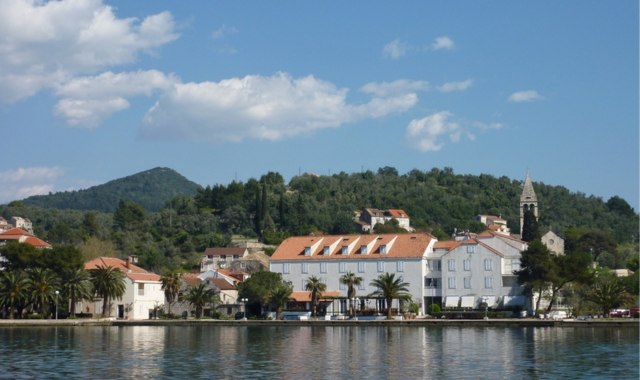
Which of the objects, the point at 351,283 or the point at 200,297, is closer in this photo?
the point at 351,283

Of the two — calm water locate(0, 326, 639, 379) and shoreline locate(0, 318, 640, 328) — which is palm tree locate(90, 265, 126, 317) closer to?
shoreline locate(0, 318, 640, 328)

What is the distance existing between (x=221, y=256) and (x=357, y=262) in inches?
2367

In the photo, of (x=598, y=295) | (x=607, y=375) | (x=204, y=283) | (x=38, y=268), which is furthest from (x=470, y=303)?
(x=607, y=375)

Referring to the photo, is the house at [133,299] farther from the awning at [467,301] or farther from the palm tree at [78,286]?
the awning at [467,301]

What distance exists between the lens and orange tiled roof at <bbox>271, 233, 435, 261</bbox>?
10044cm

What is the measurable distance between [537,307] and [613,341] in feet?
96.0

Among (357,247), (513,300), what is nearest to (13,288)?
(357,247)

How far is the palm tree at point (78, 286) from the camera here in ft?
304

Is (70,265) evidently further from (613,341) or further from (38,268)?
(613,341)

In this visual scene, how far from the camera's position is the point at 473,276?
97.1 metres

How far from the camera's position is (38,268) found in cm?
9469

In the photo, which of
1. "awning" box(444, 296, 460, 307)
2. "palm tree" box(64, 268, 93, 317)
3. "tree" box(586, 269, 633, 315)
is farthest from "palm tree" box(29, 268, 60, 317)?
"tree" box(586, 269, 633, 315)

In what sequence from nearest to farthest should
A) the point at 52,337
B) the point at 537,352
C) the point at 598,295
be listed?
1. the point at 537,352
2. the point at 52,337
3. the point at 598,295

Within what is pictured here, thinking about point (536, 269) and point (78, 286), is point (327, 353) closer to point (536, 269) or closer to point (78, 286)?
point (536, 269)
